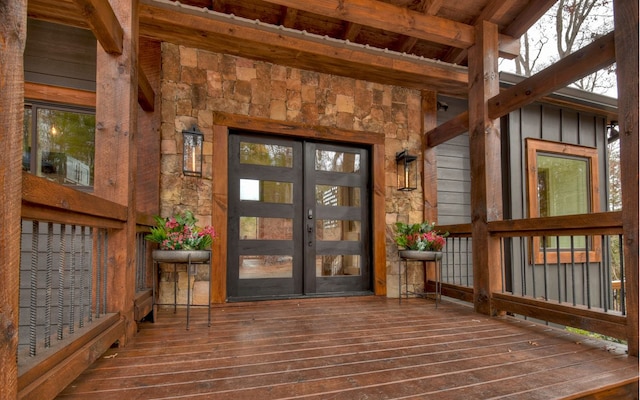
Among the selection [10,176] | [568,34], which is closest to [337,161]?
[10,176]

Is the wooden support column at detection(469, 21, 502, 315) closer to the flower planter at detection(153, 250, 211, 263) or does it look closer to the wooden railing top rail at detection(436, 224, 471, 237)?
the wooden railing top rail at detection(436, 224, 471, 237)

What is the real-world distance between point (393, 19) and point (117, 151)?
9.02 feet

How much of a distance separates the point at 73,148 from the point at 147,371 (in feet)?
8.64

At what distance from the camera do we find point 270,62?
3826mm

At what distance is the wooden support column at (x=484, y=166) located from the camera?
3.18 metres

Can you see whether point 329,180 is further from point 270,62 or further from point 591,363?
point 591,363

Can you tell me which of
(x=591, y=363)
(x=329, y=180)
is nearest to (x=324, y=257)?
(x=329, y=180)

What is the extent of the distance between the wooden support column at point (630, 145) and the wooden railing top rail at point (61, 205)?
10.2ft

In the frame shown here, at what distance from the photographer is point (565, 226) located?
2.48 m

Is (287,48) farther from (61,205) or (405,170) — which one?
(61,205)

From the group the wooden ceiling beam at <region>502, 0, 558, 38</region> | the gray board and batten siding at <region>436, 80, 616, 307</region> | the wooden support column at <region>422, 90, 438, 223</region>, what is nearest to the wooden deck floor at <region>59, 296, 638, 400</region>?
the wooden support column at <region>422, 90, 438, 223</region>

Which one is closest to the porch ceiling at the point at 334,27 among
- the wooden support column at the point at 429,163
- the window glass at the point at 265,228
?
the wooden support column at the point at 429,163

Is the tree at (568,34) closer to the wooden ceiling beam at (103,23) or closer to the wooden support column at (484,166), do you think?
the wooden support column at (484,166)

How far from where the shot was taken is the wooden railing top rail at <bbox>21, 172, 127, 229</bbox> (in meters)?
1.23
